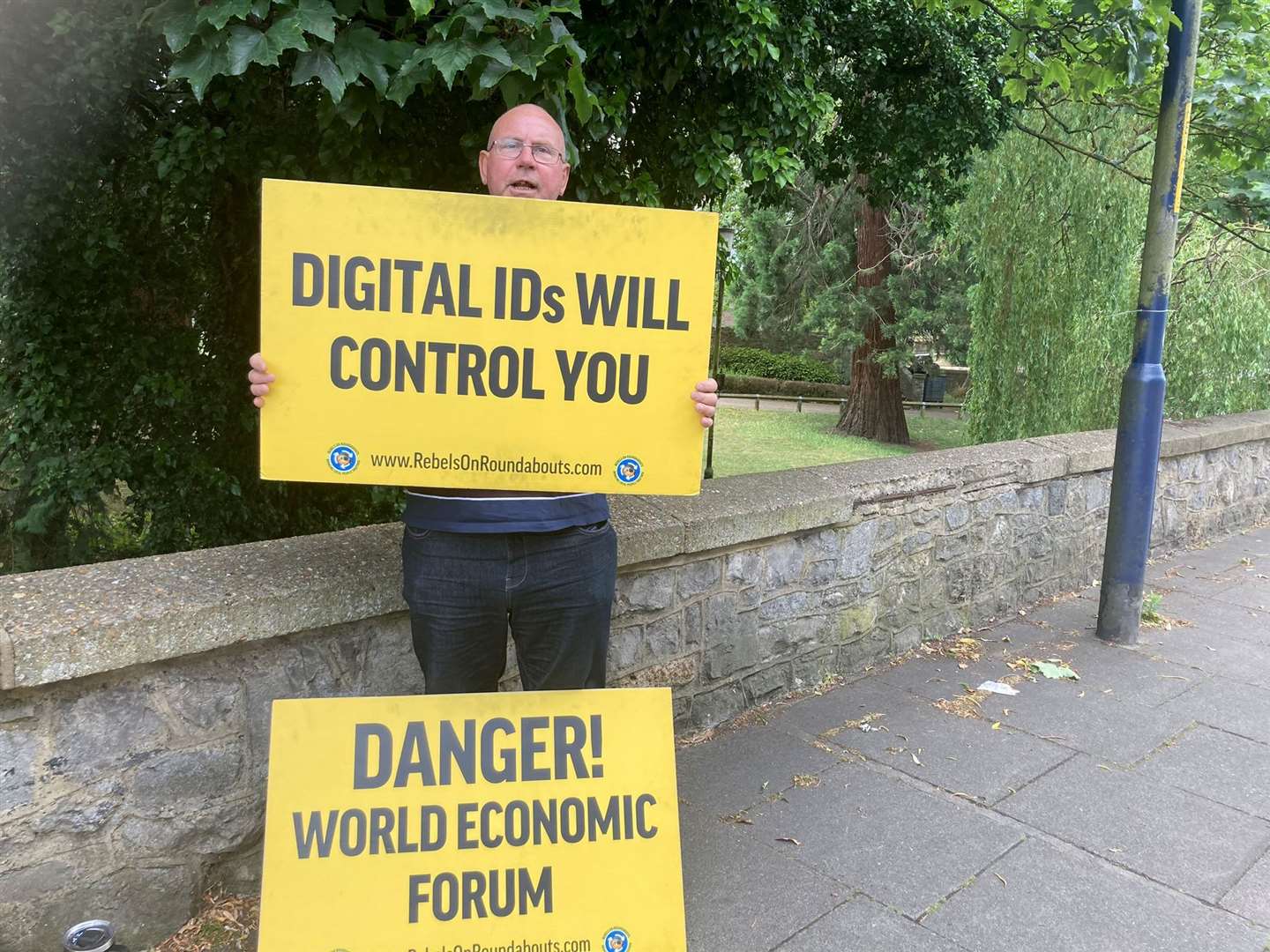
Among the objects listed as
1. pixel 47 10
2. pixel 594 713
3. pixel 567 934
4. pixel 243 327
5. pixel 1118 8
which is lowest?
pixel 567 934

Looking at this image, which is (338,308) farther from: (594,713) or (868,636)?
(868,636)

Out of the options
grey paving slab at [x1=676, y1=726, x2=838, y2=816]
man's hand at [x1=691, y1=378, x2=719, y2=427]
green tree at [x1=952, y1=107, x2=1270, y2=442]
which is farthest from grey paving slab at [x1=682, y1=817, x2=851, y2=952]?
green tree at [x1=952, y1=107, x2=1270, y2=442]

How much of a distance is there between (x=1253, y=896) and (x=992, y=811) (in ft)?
2.44

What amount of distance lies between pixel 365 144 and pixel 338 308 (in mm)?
1857

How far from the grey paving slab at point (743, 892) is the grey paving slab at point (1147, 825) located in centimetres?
90

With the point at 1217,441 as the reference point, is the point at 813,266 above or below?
above

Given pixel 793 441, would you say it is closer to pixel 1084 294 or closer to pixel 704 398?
pixel 1084 294

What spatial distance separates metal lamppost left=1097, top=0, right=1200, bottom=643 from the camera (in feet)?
14.7

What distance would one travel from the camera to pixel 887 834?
117 inches

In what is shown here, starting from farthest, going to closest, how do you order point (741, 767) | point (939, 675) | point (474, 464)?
point (939, 675) < point (741, 767) < point (474, 464)

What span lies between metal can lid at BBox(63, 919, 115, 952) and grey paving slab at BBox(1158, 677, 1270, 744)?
13.2 feet

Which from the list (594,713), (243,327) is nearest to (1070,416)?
(243,327)

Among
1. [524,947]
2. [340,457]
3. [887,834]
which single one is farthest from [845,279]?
[524,947]

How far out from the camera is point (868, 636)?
4301mm
